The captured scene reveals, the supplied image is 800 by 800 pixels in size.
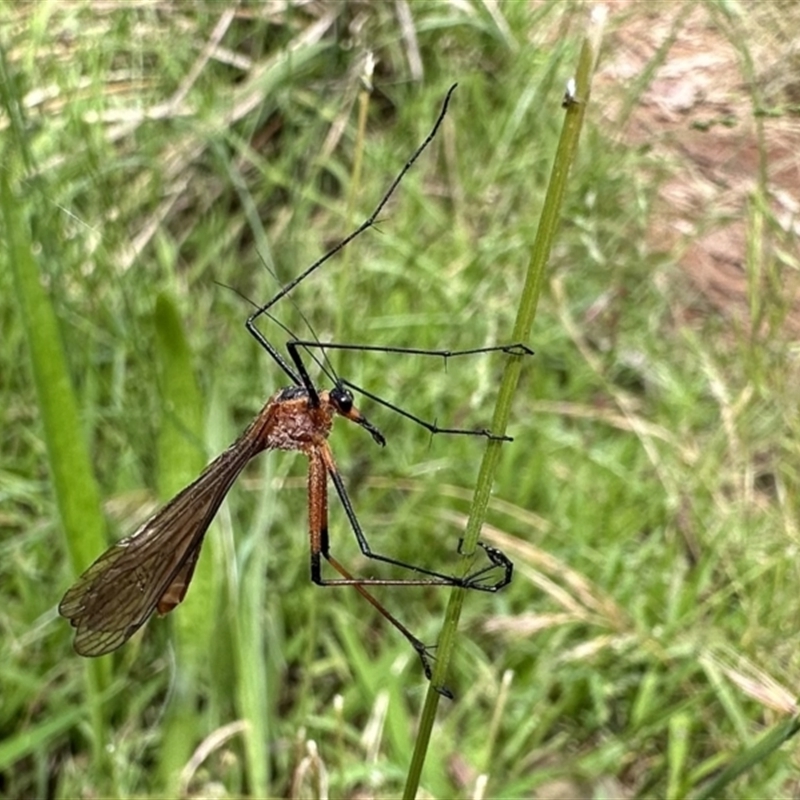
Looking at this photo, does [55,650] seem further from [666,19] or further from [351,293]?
[666,19]

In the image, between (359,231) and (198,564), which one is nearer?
(359,231)

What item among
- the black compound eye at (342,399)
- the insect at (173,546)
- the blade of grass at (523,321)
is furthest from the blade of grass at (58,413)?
the blade of grass at (523,321)

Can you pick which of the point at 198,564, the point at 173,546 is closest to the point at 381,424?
the point at 198,564

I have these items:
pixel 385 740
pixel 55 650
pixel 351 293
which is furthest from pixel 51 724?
pixel 351 293

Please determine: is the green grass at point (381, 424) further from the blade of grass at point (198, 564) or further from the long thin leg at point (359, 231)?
the long thin leg at point (359, 231)

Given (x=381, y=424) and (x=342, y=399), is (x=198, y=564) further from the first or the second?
(x=381, y=424)

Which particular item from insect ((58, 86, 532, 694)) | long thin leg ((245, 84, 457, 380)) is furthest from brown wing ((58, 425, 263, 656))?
long thin leg ((245, 84, 457, 380))
